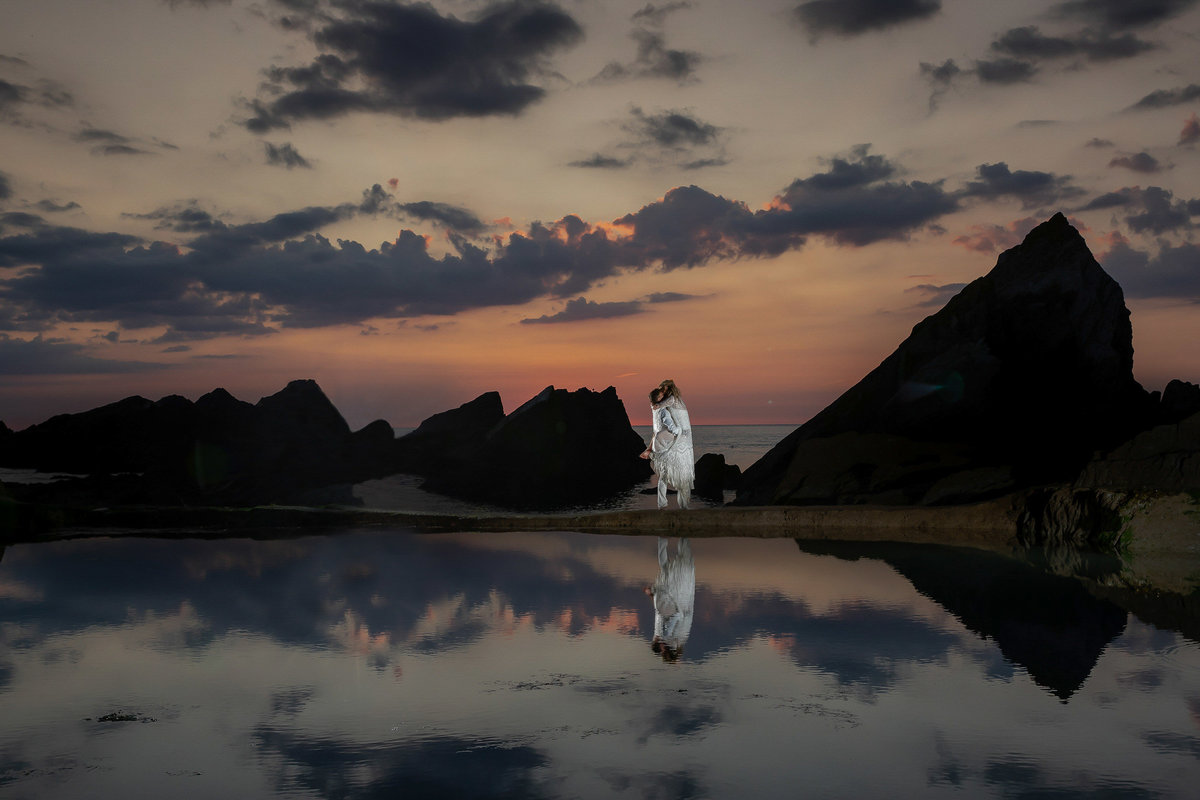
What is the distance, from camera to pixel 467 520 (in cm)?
1978

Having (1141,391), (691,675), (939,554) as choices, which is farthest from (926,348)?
(691,675)

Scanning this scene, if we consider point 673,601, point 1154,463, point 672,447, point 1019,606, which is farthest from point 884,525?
point 673,601

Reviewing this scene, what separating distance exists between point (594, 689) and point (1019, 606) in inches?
222

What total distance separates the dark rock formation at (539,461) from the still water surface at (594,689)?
103ft

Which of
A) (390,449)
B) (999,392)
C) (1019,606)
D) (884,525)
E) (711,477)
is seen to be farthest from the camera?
(390,449)

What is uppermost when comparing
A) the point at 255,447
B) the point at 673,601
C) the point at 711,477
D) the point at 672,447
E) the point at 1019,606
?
the point at 255,447

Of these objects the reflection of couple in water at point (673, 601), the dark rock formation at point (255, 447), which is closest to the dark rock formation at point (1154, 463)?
the reflection of couple in water at point (673, 601)

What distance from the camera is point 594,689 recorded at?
7.21 m

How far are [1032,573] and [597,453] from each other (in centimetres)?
3926

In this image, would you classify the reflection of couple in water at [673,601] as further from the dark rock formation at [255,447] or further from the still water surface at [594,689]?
the dark rock formation at [255,447]

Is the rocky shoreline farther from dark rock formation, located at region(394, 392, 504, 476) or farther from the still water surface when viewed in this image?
dark rock formation, located at region(394, 392, 504, 476)

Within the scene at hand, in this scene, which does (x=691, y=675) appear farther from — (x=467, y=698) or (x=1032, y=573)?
(x=1032, y=573)

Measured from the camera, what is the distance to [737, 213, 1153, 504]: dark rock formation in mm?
25953

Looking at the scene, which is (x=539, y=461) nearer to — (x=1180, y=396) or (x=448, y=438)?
(x=448, y=438)
